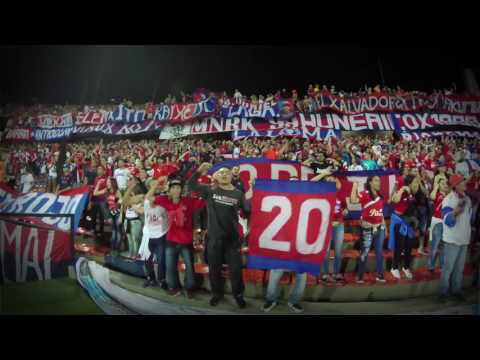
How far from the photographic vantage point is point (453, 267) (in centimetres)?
351

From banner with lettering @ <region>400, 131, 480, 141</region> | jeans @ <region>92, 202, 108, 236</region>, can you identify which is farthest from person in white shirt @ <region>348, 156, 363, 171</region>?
jeans @ <region>92, 202, 108, 236</region>

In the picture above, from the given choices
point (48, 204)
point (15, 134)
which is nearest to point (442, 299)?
point (48, 204)

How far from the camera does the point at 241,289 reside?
3420 mm

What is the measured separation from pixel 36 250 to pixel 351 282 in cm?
277

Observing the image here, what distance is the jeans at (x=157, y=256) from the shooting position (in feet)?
11.4

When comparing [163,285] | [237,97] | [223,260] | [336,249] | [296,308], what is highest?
[237,97]

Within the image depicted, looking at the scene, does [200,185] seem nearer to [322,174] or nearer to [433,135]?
[322,174]

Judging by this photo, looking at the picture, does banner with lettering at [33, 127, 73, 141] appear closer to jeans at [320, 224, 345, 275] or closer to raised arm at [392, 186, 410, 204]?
jeans at [320, 224, 345, 275]

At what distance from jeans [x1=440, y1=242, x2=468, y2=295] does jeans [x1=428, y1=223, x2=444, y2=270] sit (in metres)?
0.04

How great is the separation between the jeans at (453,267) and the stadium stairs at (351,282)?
2.3 inches

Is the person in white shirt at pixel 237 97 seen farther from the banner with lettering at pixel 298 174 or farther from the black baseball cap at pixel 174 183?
the black baseball cap at pixel 174 183

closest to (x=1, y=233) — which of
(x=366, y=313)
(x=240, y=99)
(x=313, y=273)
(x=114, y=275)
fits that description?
(x=114, y=275)

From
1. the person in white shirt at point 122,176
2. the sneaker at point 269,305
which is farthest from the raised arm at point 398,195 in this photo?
the person in white shirt at point 122,176

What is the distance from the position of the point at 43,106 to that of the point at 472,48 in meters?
3.82
